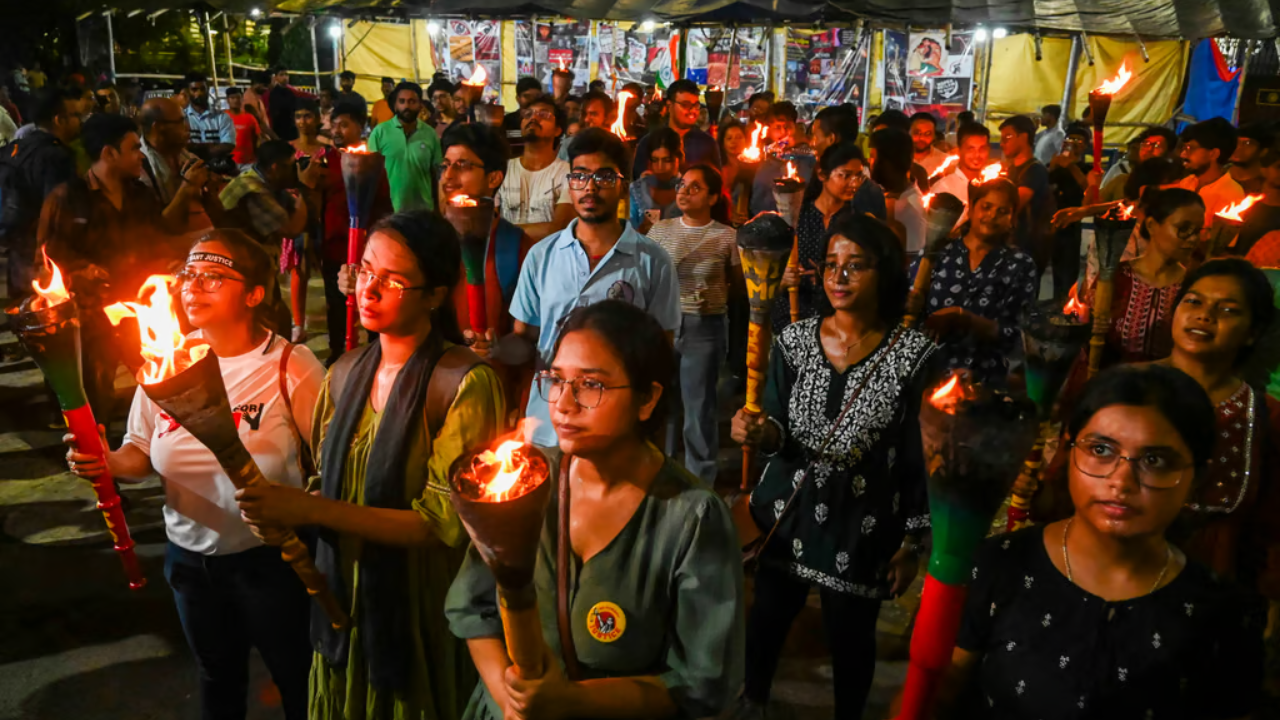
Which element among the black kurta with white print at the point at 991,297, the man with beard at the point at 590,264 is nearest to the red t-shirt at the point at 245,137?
the man with beard at the point at 590,264

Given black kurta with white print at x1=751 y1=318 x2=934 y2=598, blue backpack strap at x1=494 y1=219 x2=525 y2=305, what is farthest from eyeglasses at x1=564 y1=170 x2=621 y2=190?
black kurta with white print at x1=751 y1=318 x2=934 y2=598

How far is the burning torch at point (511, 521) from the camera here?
136cm

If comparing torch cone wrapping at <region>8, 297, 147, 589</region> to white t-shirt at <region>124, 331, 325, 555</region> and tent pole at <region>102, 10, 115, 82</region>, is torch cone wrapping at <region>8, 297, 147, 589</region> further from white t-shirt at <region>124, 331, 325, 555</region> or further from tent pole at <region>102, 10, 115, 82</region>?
tent pole at <region>102, 10, 115, 82</region>

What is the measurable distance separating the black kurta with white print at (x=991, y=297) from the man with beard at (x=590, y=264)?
4.76ft

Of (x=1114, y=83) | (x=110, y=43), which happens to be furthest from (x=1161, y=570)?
(x=110, y=43)

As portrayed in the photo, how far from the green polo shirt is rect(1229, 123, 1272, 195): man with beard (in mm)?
6212

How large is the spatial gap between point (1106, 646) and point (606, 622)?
42.8 inches

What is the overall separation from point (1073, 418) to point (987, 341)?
2507 millimetres

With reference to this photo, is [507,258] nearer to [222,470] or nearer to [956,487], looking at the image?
[222,470]

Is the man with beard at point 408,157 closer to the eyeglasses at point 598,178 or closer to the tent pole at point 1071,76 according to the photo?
the eyeglasses at point 598,178

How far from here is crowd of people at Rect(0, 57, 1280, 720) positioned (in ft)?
6.36

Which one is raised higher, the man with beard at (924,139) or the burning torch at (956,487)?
the man with beard at (924,139)

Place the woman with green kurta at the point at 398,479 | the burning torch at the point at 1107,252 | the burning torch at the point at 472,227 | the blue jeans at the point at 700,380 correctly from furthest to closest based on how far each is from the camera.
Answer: the blue jeans at the point at 700,380
the burning torch at the point at 472,227
the burning torch at the point at 1107,252
the woman with green kurta at the point at 398,479

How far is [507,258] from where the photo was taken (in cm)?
438
